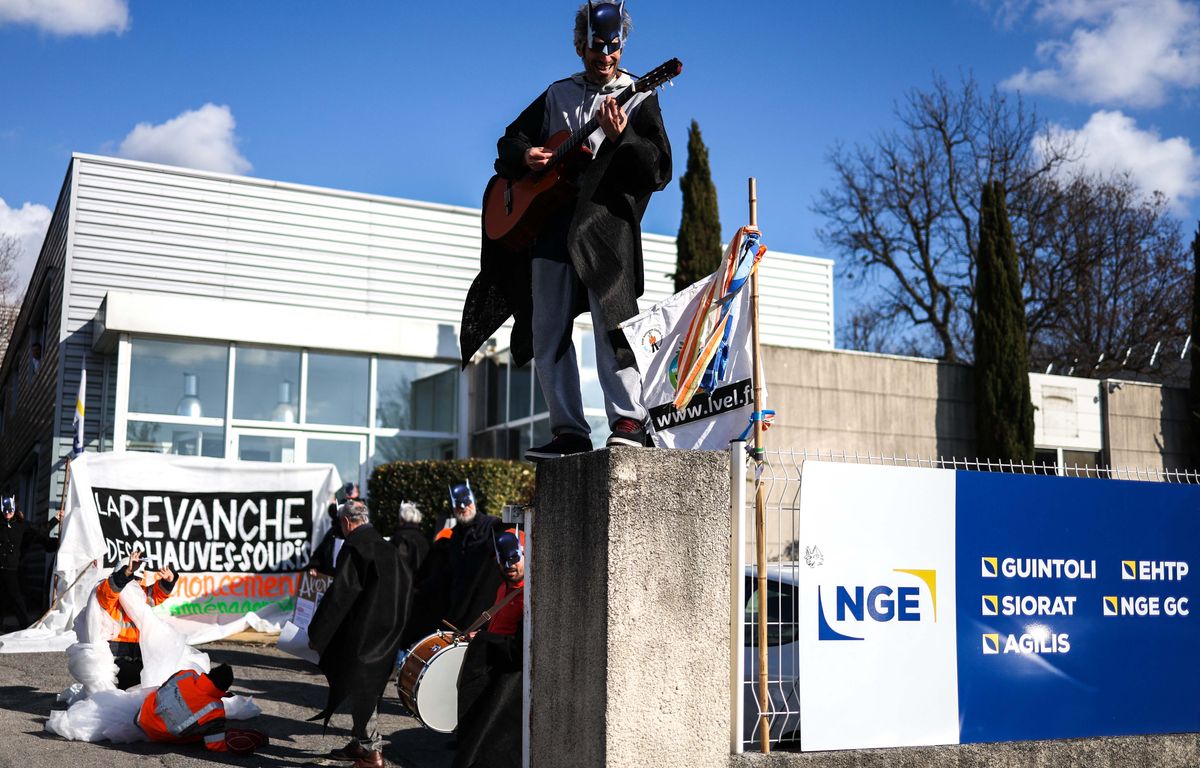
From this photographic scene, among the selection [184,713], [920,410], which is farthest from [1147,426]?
[184,713]

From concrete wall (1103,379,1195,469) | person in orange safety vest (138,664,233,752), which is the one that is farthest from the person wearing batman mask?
concrete wall (1103,379,1195,469)

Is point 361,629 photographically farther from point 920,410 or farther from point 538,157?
point 920,410

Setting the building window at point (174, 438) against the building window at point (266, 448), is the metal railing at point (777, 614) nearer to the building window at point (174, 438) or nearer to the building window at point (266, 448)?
the building window at point (266, 448)

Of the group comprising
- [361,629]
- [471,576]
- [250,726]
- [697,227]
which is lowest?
[250,726]

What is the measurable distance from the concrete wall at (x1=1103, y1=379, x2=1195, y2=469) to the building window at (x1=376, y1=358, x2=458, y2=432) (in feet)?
38.0

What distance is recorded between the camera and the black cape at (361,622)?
7.55m

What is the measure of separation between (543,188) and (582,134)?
29 centimetres

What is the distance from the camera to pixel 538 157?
416 cm

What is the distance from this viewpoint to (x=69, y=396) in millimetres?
19062

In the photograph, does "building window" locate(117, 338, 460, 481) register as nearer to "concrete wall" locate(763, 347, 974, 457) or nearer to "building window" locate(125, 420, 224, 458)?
"building window" locate(125, 420, 224, 458)

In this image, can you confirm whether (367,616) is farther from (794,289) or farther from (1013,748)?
(794,289)

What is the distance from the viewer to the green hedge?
1508 cm

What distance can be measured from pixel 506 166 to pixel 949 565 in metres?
3.12

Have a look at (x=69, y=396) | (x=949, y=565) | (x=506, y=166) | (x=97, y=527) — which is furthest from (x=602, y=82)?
(x=69, y=396)
